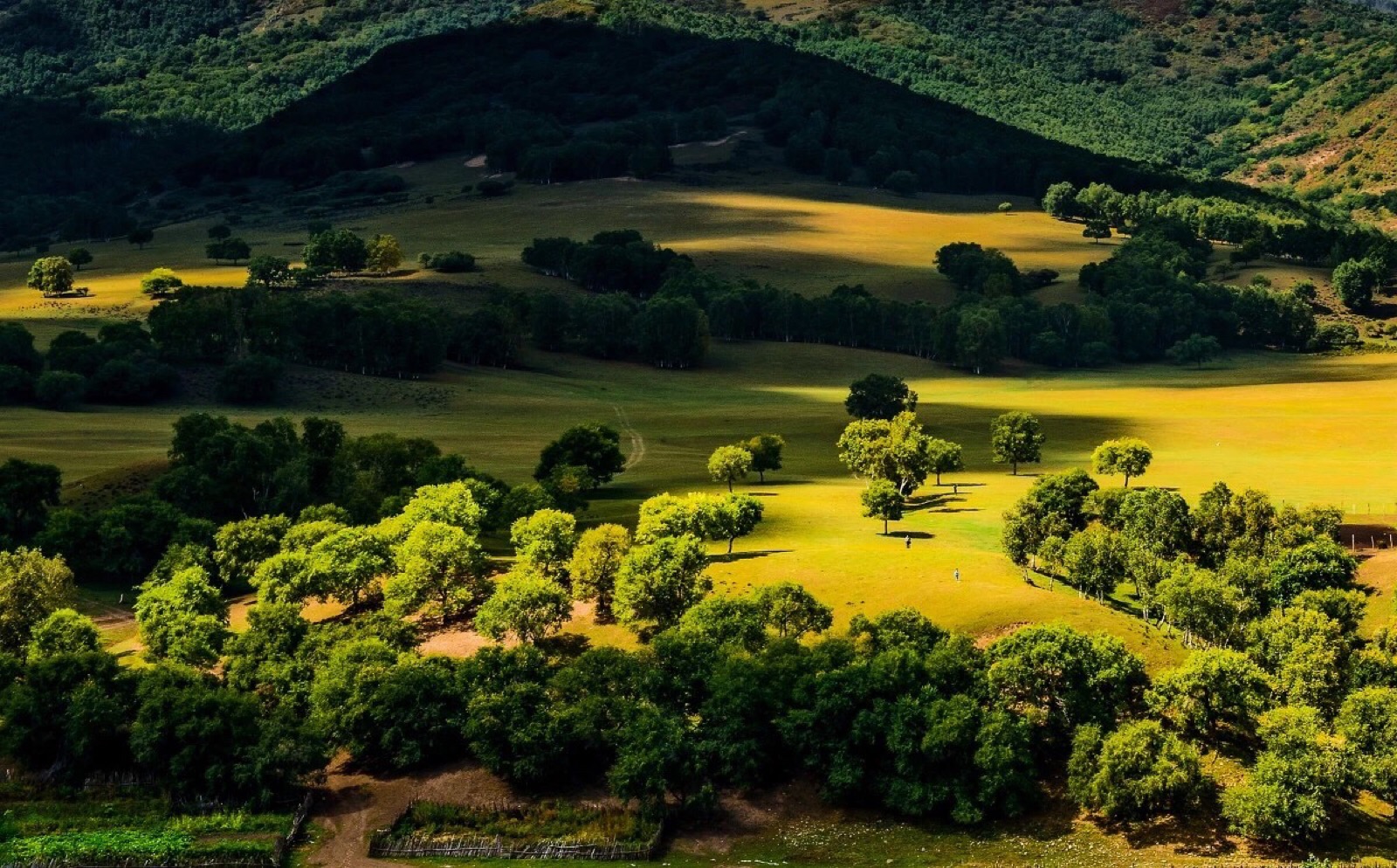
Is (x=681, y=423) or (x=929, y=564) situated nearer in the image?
(x=929, y=564)

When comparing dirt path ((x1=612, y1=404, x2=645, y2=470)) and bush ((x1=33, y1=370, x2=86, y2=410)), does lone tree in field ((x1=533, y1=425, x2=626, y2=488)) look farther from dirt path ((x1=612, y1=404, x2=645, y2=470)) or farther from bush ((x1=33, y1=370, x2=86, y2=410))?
bush ((x1=33, y1=370, x2=86, y2=410))

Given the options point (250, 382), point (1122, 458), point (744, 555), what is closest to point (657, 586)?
point (744, 555)

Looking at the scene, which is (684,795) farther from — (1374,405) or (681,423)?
(1374,405)

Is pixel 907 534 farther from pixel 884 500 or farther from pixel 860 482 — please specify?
pixel 860 482

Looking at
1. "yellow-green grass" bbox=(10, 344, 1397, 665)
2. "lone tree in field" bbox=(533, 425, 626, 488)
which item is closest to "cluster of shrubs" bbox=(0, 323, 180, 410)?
"yellow-green grass" bbox=(10, 344, 1397, 665)

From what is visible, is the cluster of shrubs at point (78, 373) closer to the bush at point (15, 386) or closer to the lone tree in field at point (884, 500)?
the bush at point (15, 386)

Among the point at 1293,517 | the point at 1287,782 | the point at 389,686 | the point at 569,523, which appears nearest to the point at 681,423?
the point at 569,523

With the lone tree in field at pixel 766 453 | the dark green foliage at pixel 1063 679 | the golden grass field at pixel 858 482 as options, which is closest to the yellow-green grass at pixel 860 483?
the golden grass field at pixel 858 482

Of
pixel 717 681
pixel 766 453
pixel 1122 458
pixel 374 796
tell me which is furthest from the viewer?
pixel 766 453
